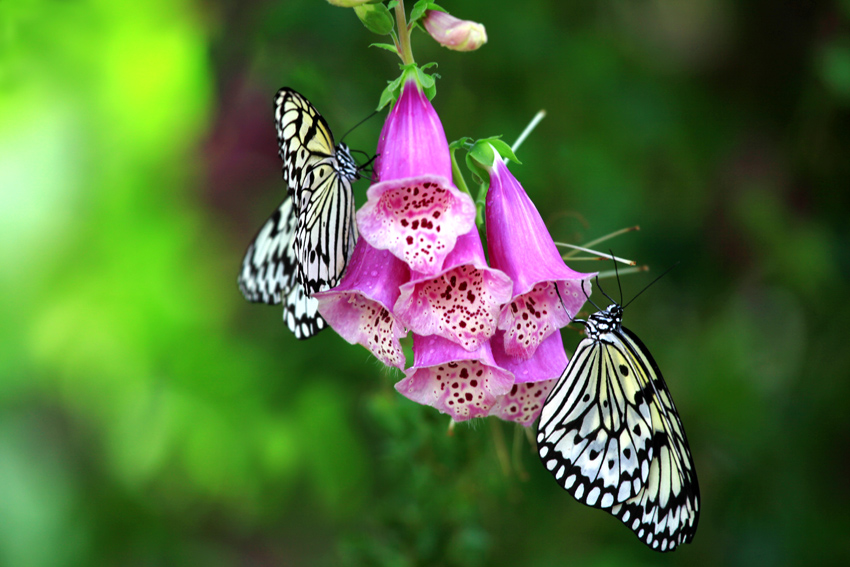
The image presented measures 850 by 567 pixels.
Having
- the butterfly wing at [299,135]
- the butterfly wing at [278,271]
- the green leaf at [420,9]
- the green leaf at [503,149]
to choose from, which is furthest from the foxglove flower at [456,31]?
the butterfly wing at [278,271]

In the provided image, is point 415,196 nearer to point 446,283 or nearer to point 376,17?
point 446,283

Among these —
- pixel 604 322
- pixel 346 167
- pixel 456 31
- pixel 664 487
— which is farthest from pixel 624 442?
pixel 456 31

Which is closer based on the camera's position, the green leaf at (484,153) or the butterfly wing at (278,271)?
the green leaf at (484,153)

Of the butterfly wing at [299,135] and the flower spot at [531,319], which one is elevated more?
the butterfly wing at [299,135]

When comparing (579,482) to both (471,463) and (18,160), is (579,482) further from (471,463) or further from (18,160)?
(18,160)

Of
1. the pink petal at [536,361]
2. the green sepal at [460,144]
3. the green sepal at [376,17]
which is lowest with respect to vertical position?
the pink petal at [536,361]

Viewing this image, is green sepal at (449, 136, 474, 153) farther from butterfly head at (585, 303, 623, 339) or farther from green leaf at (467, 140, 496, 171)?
butterfly head at (585, 303, 623, 339)

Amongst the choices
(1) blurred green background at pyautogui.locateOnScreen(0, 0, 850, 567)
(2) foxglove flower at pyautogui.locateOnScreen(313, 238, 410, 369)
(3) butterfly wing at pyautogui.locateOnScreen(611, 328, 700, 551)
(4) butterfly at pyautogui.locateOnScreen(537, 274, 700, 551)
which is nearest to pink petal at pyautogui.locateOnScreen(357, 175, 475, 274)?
A: (2) foxglove flower at pyautogui.locateOnScreen(313, 238, 410, 369)

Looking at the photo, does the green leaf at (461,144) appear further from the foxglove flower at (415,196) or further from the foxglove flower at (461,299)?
the foxglove flower at (461,299)
